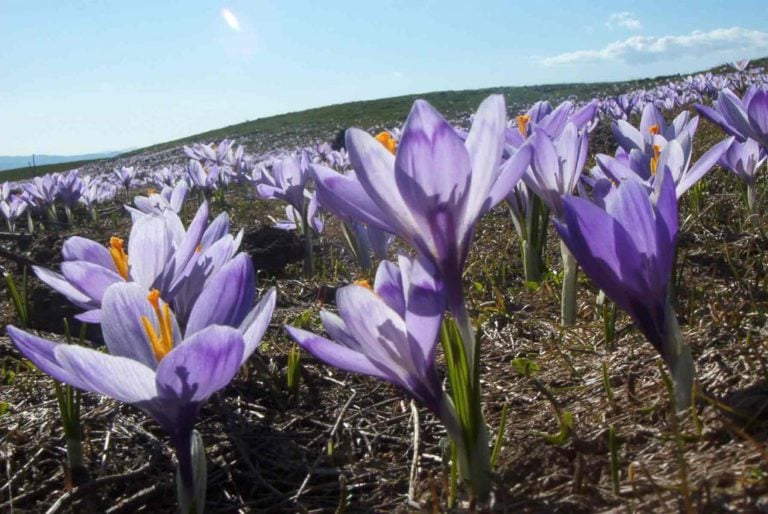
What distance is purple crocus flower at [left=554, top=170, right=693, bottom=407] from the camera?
1065 millimetres

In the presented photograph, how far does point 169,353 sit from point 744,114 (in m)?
2.00

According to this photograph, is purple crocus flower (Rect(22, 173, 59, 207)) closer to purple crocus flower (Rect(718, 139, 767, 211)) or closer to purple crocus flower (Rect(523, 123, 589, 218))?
purple crocus flower (Rect(718, 139, 767, 211))

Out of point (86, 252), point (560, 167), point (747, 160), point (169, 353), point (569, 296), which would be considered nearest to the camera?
point (169, 353)

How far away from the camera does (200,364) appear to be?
38.6 inches

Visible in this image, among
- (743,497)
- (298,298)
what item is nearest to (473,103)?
(298,298)

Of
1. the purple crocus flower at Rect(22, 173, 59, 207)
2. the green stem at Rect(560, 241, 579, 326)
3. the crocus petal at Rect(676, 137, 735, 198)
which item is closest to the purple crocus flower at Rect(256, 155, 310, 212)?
the green stem at Rect(560, 241, 579, 326)

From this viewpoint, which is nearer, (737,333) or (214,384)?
(214,384)

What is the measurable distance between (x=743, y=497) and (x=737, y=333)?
2.14 feet

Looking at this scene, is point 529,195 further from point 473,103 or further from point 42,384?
point 473,103

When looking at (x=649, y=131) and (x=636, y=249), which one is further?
(x=649, y=131)

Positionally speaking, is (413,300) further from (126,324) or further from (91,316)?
(91,316)

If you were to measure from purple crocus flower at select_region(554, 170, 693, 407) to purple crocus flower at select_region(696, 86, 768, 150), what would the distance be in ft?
4.10

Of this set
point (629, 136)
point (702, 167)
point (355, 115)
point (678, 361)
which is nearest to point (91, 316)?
point (678, 361)

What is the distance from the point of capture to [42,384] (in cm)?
200
